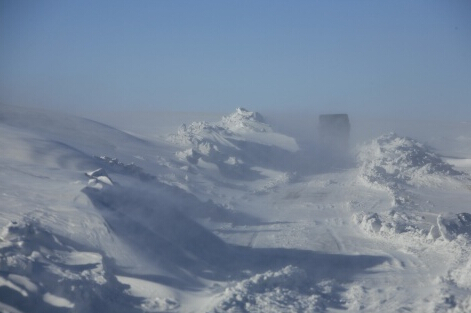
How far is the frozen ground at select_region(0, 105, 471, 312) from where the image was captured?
18.3 ft

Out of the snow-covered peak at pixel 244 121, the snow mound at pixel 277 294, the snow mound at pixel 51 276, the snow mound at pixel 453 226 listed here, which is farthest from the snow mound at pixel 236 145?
the snow mound at pixel 51 276

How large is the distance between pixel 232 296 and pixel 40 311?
207 centimetres

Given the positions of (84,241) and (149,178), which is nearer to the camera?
(84,241)

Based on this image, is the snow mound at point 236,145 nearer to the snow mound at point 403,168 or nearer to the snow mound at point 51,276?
the snow mound at point 403,168

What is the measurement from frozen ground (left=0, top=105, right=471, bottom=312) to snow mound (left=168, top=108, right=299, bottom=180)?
16.1 inches

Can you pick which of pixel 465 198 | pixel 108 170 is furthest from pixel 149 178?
pixel 465 198

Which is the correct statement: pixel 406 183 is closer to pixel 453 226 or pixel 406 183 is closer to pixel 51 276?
pixel 453 226

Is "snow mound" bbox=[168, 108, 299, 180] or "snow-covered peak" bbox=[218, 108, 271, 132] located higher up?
"snow-covered peak" bbox=[218, 108, 271, 132]

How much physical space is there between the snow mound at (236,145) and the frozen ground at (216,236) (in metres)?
0.41

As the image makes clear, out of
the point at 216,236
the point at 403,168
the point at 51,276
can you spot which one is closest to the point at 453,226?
the point at 216,236

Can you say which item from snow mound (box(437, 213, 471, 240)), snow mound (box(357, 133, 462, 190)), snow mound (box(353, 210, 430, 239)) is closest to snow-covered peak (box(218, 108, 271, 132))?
snow mound (box(357, 133, 462, 190))

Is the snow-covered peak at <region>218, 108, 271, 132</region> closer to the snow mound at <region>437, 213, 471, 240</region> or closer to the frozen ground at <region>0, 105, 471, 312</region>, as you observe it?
the frozen ground at <region>0, 105, 471, 312</region>

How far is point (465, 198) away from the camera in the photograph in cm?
1367

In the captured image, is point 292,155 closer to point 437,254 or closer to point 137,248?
point 437,254
